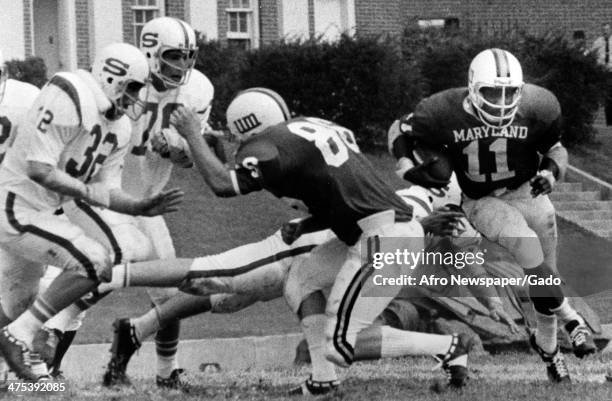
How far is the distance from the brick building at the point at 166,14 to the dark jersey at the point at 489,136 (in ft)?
33.9

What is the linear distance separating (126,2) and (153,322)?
1274 cm

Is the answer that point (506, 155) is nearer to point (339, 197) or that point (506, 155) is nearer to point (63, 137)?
point (339, 197)

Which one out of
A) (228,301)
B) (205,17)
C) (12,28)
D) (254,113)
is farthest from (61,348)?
(205,17)

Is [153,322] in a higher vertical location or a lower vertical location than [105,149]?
lower

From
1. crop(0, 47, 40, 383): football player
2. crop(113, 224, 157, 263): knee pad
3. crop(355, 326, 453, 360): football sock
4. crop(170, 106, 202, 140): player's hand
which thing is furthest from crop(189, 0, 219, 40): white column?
crop(355, 326, 453, 360): football sock

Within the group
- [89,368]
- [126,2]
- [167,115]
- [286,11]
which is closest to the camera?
[167,115]

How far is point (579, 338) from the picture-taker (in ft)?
30.9

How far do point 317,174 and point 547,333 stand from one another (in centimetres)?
173

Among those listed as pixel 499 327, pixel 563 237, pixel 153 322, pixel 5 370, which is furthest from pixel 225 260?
pixel 563 237

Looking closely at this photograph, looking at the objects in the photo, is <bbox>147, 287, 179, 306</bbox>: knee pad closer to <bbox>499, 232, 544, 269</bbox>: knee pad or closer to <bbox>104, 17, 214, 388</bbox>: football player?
<bbox>104, 17, 214, 388</bbox>: football player

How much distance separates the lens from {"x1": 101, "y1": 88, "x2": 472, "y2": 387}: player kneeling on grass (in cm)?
870

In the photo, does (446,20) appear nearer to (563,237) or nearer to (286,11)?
(286,11)

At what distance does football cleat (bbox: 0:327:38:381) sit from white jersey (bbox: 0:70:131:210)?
767mm

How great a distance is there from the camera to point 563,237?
18109mm
